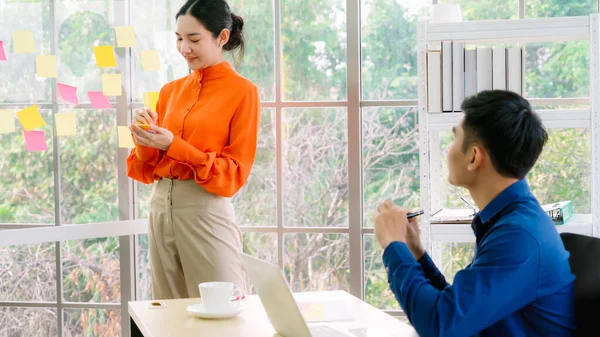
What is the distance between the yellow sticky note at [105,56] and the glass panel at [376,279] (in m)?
1.34

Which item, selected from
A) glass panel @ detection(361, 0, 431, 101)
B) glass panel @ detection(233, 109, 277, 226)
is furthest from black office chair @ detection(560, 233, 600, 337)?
glass panel @ detection(233, 109, 277, 226)

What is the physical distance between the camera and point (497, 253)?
1369 mm

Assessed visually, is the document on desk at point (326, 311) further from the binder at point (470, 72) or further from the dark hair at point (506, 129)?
the binder at point (470, 72)

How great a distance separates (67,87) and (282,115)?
3.04 ft

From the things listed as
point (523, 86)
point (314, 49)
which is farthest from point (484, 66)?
point (314, 49)

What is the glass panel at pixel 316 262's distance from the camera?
11.0 ft

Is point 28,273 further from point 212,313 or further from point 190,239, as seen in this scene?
point 212,313

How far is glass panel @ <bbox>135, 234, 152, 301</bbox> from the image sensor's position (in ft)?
10.9

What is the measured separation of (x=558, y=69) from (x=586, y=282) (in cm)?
192

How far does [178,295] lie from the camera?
8.82 feet

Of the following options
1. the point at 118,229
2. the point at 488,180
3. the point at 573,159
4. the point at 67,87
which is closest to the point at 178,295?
the point at 118,229

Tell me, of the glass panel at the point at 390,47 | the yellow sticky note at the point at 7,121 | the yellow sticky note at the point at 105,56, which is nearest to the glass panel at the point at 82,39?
the yellow sticky note at the point at 105,56

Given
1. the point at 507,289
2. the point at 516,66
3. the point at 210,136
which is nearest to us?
the point at 507,289

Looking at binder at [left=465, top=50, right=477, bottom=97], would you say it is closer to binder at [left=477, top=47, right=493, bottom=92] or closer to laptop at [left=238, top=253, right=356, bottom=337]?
binder at [left=477, top=47, right=493, bottom=92]
